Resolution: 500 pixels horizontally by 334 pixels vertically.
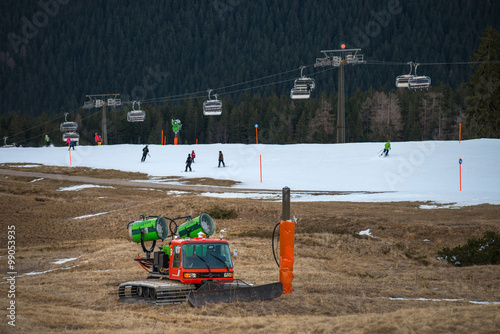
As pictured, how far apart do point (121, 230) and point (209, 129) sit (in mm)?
110124

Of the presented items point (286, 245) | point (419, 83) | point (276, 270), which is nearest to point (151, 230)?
point (286, 245)

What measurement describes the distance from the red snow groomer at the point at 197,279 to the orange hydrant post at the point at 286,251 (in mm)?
590

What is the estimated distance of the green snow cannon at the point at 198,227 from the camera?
1439 centimetres

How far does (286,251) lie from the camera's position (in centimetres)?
1358

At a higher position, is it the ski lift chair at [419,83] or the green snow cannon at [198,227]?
the ski lift chair at [419,83]

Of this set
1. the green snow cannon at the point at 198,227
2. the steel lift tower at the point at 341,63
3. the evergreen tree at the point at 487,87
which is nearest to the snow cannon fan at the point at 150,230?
the green snow cannon at the point at 198,227

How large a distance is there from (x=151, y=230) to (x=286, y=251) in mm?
3620

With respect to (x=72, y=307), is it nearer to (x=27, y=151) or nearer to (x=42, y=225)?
(x=42, y=225)

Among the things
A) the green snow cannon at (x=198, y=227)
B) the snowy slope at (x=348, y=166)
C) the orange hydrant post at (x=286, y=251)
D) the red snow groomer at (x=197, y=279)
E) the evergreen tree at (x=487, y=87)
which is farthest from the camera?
the evergreen tree at (x=487, y=87)

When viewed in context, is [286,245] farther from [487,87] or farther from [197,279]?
[487,87]

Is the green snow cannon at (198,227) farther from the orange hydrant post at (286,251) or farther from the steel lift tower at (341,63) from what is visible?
the steel lift tower at (341,63)

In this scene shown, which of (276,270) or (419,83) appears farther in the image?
(419,83)

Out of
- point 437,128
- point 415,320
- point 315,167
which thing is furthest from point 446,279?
point 437,128

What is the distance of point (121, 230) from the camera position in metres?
28.4
